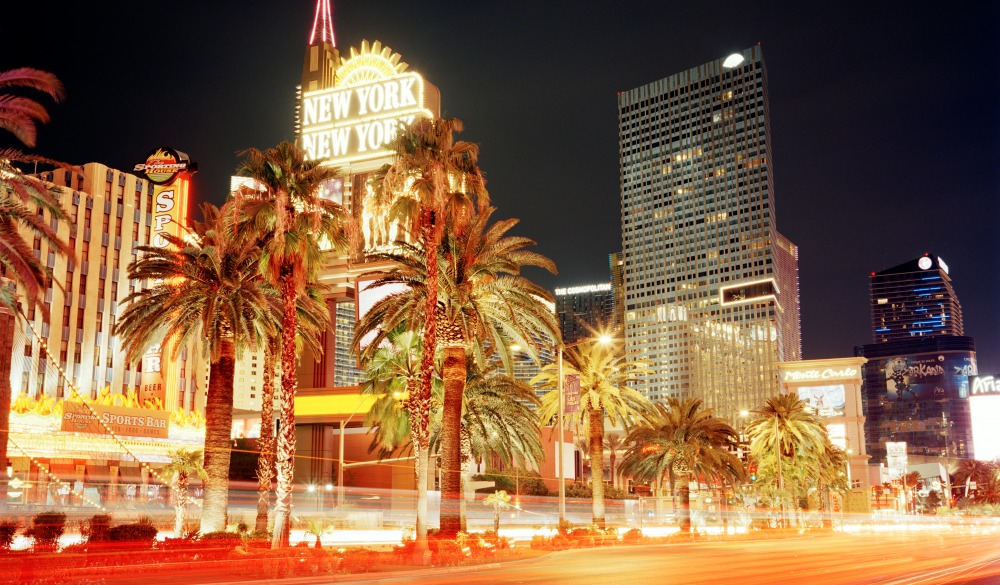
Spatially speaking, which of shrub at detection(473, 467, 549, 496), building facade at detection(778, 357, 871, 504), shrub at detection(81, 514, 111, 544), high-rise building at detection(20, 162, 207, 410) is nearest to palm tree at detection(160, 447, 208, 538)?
shrub at detection(81, 514, 111, 544)

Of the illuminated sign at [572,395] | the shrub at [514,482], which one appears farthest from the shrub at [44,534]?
the shrub at [514,482]

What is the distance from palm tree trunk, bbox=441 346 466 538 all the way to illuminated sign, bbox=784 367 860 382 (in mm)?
105461

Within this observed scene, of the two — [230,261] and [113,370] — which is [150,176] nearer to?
[113,370]

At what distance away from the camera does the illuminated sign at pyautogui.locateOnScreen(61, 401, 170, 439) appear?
200ft

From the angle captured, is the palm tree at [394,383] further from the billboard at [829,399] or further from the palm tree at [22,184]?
the billboard at [829,399]

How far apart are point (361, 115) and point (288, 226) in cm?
5610

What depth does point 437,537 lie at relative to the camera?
34219 mm

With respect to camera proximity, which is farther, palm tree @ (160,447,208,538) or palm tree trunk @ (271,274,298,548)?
palm tree @ (160,447,208,538)

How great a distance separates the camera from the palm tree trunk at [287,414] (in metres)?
32.0

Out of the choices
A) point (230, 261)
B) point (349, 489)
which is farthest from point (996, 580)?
point (349, 489)

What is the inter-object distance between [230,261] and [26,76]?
1226 centimetres

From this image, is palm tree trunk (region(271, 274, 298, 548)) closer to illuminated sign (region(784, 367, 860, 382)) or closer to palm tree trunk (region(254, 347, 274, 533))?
palm tree trunk (region(254, 347, 274, 533))

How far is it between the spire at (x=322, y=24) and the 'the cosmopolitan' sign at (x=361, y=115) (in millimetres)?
27787

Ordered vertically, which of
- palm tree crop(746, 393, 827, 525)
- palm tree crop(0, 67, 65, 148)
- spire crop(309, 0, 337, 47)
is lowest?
palm tree crop(746, 393, 827, 525)
